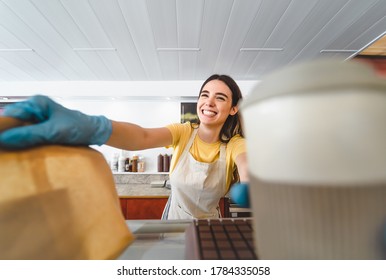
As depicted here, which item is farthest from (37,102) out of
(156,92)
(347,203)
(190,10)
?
(156,92)

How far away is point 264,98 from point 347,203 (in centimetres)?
10

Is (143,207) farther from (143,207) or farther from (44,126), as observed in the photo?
(44,126)

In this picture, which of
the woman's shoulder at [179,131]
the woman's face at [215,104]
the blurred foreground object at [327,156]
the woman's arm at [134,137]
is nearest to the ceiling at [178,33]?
the woman's face at [215,104]

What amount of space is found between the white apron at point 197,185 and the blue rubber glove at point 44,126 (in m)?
0.63

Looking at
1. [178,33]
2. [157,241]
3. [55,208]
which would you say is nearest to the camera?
[55,208]

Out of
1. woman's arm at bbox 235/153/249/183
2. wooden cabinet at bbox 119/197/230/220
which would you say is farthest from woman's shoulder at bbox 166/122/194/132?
wooden cabinet at bbox 119/197/230/220

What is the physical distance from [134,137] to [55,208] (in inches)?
14.8

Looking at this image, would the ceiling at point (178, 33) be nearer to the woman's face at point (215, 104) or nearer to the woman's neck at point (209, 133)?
the woman's face at point (215, 104)

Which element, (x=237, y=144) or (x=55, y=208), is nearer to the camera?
(x=55, y=208)

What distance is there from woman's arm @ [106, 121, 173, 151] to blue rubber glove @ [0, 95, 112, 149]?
128 millimetres

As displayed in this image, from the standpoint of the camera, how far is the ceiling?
1312mm

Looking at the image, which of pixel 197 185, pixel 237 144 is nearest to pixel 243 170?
pixel 237 144

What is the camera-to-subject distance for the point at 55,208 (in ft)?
0.86
